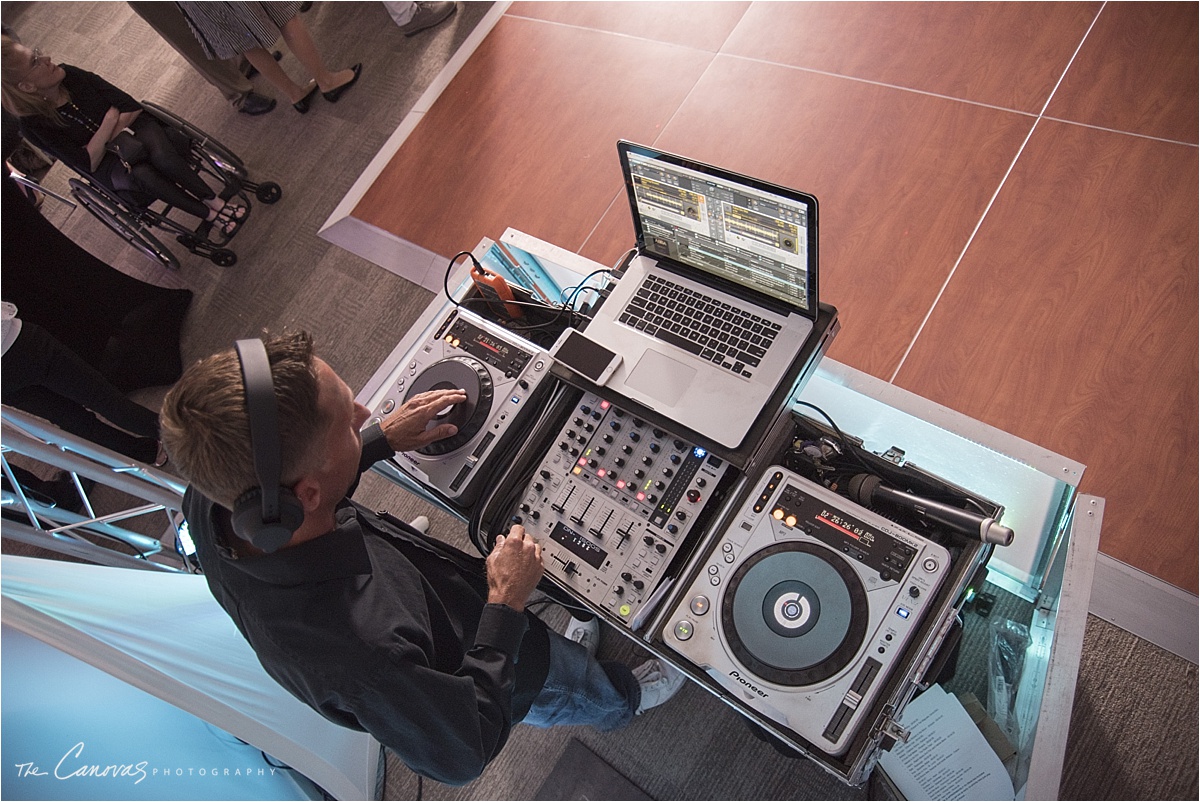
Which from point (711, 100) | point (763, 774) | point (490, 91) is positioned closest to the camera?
point (763, 774)

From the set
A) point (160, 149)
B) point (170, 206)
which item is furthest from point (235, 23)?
point (170, 206)

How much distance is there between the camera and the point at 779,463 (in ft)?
5.27

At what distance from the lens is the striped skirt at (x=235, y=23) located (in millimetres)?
3381

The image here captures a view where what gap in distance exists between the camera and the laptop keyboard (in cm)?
152

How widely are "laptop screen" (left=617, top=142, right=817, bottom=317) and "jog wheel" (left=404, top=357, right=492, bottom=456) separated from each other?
496 millimetres

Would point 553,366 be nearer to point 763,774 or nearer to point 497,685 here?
point 497,685

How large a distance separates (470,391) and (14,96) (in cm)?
242

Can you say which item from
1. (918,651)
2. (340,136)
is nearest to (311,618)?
(918,651)

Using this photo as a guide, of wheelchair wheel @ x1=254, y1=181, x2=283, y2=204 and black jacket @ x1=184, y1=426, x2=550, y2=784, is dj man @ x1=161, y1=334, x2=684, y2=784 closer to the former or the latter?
black jacket @ x1=184, y1=426, x2=550, y2=784

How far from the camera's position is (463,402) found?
5.77 feet

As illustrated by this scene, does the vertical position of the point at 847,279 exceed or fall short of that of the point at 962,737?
it exceeds it

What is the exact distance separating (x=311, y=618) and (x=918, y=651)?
1.00 meters

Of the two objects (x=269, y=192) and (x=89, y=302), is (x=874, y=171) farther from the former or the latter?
(x=89, y=302)

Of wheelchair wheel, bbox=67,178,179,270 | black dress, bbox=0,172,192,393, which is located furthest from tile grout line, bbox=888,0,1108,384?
wheelchair wheel, bbox=67,178,179,270
